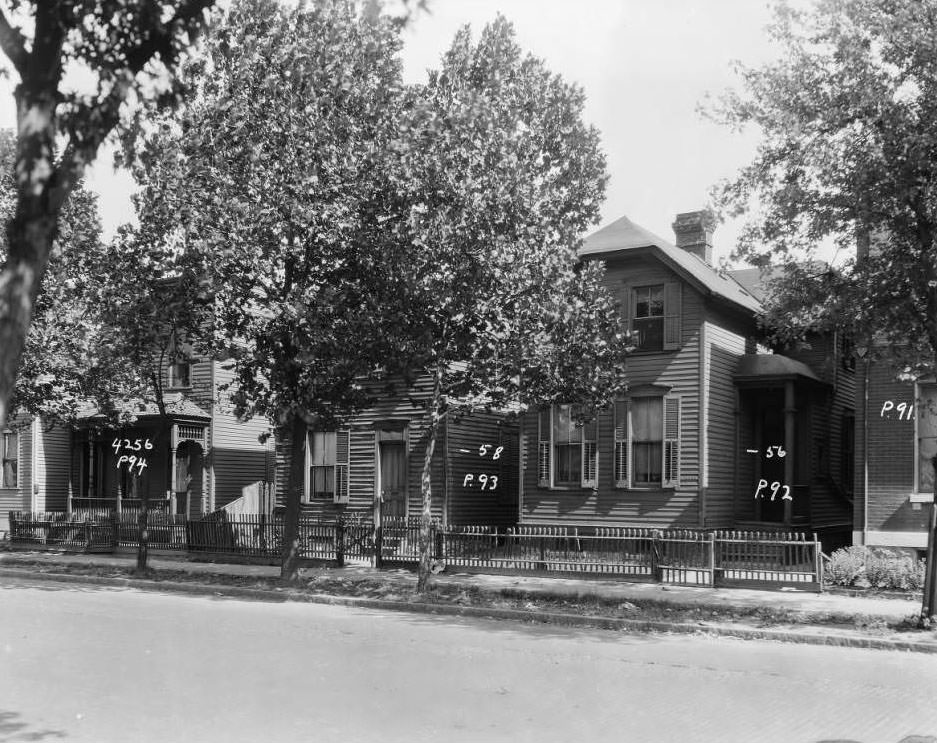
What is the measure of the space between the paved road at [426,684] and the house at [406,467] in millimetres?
12724

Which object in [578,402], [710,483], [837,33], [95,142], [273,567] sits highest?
[837,33]

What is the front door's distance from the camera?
28.1 m

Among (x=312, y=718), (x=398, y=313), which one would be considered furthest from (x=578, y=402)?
(x=312, y=718)

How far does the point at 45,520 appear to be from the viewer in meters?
30.1

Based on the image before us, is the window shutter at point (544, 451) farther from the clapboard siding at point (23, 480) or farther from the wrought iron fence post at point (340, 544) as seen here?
the clapboard siding at point (23, 480)

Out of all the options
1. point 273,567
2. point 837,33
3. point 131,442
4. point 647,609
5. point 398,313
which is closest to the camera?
point 837,33

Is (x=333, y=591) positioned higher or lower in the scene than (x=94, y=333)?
lower

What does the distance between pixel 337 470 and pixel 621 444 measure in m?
8.73

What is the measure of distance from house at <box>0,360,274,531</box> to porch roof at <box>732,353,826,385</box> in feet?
48.2

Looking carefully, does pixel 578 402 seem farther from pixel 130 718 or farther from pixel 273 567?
pixel 130 718

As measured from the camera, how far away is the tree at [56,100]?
564cm

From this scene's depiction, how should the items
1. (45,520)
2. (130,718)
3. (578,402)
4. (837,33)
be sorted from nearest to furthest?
(130,718) < (837,33) < (578,402) < (45,520)

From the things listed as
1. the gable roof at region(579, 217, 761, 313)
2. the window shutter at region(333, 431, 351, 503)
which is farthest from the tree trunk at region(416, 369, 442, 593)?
the window shutter at region(333, 431, 351, 503)

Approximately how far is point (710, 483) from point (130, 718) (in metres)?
18.6
